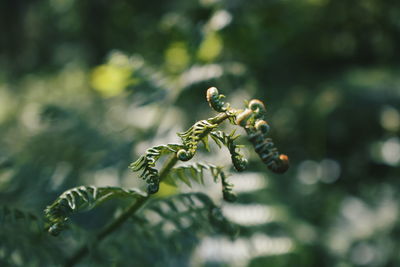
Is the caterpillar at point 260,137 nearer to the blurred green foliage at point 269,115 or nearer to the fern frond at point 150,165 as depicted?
the fern frond at point 150,165

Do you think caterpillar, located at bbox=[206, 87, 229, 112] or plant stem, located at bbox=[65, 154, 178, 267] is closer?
caterpillar, located at bbox=[206, 87, 229, 112]

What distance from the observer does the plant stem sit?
776 millimetres

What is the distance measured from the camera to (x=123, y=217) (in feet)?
2.89

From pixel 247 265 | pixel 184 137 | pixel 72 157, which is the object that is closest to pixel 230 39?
pixel 72 157


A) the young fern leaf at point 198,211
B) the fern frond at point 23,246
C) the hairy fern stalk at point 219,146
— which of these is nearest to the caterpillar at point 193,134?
the hairy fern stalk at point 219,146

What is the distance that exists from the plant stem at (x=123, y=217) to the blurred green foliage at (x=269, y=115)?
0.11 meters

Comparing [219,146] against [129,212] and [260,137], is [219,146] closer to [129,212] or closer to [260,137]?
[260,137]

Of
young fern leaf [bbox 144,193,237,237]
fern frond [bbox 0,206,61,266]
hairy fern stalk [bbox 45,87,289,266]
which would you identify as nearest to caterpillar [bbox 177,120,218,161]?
hairy fern stalk [bbox 45,87,289,266]

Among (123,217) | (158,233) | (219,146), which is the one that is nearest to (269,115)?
(158,233)

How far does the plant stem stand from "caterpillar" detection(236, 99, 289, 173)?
0.15 m

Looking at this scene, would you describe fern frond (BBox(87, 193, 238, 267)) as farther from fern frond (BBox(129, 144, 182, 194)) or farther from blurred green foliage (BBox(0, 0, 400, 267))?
fern frond (BBox(129, 144, 182, 194))

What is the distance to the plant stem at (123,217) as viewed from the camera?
2.55 feet

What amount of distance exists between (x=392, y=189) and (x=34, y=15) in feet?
10.8

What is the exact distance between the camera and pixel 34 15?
12.8 ft
